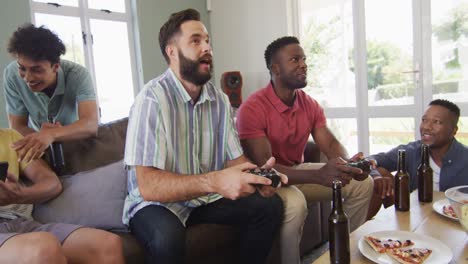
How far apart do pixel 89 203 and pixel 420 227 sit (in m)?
1.29

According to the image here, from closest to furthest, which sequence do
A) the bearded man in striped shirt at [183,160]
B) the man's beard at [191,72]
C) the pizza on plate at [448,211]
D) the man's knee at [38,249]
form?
the man's knee at [38,249]
the pizza on plate at [448,211]
the bearded man in striped shirt at [183,160]
the man's beard at [191,72]

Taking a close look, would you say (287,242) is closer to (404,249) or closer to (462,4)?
(404,249)

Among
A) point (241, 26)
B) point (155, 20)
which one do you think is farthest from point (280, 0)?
point (155, 20)

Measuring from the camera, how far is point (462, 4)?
10.5ft

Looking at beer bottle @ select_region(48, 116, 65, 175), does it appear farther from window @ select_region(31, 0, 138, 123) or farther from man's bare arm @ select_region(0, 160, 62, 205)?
window @ select_region(31, 0, 138, 123)

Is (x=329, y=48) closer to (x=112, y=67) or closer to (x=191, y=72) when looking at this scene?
(x=112, y=67)

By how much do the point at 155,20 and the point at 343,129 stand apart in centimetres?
249

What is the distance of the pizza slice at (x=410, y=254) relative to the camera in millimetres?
924

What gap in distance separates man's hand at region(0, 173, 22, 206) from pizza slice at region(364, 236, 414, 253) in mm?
1286

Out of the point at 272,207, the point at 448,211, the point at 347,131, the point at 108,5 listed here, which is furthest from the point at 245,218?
the point at 108,5

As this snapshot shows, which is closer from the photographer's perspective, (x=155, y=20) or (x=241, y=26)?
(x=155, y=20)

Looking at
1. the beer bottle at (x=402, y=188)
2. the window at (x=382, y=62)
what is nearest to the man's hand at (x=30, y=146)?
the beer bottle at (x=402, y=188)

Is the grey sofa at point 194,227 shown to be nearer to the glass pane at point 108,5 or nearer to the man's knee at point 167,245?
the man's knee at point 167,245

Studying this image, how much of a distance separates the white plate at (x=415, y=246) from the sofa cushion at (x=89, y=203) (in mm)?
1000
